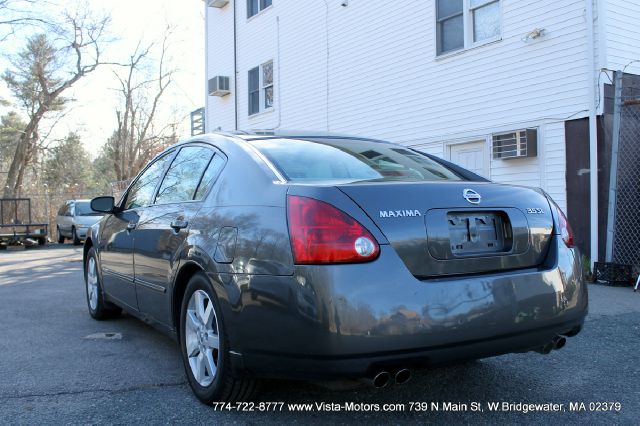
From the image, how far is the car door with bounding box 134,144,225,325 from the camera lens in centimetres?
353

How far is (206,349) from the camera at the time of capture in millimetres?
3201

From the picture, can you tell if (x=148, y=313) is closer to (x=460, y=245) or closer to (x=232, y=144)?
(x=232, y=144)

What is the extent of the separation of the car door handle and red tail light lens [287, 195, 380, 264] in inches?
42.4

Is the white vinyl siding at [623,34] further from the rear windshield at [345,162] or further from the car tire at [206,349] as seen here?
the car tire at [206,349]

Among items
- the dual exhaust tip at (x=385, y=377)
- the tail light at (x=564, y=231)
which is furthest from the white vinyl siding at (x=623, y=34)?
the dual exhaust tip at (x=385, y=377)

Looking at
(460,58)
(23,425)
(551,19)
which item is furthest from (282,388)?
(460,58)

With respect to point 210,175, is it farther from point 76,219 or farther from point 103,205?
point 76,219

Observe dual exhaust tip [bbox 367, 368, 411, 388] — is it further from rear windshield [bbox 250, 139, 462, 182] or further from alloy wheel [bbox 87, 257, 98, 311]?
alloy wheel [bbox 87, 257, 98, 311]

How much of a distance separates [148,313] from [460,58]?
8.04 metres

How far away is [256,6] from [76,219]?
358 inches

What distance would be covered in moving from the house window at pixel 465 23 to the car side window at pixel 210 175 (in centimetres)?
756

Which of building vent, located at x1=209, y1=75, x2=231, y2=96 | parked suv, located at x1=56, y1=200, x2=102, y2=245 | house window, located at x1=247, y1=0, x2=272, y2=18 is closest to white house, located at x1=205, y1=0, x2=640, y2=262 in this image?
house window, located at x1=247, y1=0, x2=272, y2=18

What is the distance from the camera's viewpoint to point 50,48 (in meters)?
29.3

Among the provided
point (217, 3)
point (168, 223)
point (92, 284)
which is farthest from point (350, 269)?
point (217, 3)
